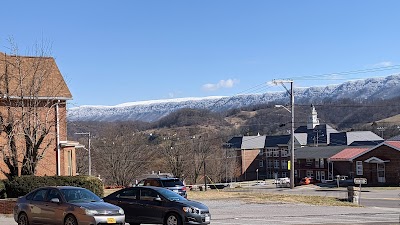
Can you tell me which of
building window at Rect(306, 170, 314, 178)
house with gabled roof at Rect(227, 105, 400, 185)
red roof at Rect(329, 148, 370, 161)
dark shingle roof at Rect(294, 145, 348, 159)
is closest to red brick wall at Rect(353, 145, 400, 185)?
red roof at Rect(329, 148, 370, 161)

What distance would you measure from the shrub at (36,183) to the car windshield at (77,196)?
10.2 m

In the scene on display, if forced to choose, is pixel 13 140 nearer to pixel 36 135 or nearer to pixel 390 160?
pixel 36 135

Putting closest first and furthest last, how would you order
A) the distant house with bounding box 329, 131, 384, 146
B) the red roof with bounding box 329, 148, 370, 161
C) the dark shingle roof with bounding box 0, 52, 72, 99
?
the dark shingle roof with bounding box 0, 52, 72, 99
the red roof with bounding box 329, 148, 370, 161
the distant house with bounding box 329, 131, 384, 146

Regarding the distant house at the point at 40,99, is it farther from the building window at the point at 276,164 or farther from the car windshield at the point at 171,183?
the building window at the point at 276,164

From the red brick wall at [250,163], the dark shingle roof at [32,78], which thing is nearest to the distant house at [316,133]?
the red brick wall at [250,163]

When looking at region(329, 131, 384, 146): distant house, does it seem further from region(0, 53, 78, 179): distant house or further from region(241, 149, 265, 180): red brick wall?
region(0, 53, 78, 179): distant house

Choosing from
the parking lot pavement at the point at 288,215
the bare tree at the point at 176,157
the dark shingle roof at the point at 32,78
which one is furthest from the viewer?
the bare tree at the point at 176,157

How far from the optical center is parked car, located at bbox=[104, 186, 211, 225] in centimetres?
1898

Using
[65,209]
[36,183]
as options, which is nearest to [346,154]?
[36,183]

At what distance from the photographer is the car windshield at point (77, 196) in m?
18.2

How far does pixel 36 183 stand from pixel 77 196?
10.8 metres

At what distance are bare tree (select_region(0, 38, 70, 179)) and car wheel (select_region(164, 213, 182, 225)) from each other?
14646 millimetres

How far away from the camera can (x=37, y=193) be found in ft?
62.4

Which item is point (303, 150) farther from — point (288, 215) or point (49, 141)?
point (288, 215)
